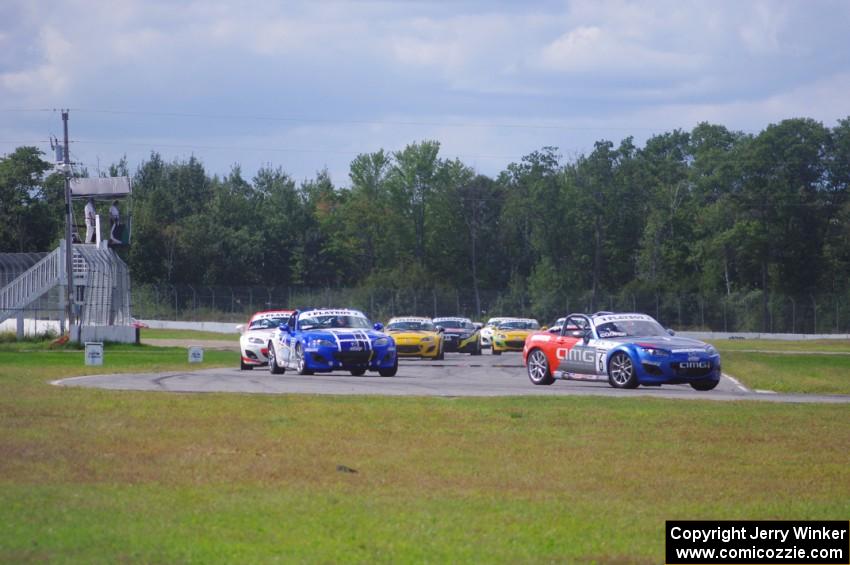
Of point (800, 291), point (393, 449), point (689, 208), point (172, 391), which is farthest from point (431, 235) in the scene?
point (393, 449)

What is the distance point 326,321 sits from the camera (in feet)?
84.5

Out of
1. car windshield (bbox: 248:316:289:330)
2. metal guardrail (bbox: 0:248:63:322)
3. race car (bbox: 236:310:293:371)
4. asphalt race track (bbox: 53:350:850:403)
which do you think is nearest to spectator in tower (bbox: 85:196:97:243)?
metal guardrail (bbox: 0:248:63:322)

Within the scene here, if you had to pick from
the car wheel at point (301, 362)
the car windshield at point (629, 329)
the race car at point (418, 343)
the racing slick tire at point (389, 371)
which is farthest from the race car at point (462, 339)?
the car windshield at point (629, 329)

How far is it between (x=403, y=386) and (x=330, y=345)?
2909mm

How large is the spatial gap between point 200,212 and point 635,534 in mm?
102315

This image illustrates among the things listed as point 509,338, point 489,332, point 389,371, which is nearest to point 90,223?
point 489,332

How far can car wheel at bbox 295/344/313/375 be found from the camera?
2464 centimetres

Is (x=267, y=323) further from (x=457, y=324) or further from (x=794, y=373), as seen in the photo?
(x=457, y=324)

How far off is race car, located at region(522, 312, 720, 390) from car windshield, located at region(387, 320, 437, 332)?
1229cm

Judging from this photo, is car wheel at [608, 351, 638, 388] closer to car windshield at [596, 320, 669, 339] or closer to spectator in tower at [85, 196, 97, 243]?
car windshield at [596, 320, 669, 339]

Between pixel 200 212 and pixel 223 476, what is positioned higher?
pixel 200 212

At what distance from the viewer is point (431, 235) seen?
101 metres

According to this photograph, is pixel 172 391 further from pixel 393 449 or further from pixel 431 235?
pixel 431 235

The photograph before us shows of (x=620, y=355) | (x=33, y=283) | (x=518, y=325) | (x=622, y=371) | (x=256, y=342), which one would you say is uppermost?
(x=33, y=283)
